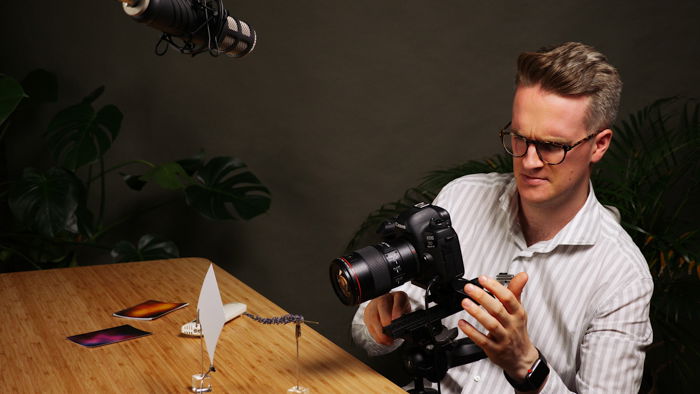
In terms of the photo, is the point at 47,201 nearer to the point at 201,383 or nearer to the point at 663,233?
the point at 201,383

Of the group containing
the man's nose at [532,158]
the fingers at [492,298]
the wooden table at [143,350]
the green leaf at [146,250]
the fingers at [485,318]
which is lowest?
the green leaf at [146,250]

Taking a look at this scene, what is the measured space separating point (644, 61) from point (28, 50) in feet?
8.84

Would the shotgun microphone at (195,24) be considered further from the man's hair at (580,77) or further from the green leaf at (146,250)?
the green leaf at (146,250)

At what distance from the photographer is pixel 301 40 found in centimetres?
301

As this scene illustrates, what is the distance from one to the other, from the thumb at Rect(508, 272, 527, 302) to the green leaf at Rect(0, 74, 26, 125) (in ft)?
5.86

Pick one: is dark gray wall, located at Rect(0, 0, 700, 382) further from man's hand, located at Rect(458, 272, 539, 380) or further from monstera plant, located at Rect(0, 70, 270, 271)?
man's hand, located at Rect(458, 272, 539, 380)

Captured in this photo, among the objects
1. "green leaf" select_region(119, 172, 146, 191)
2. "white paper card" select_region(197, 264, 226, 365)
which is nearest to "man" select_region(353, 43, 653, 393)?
"white paper card" select_region(197, 264, 226, 365)

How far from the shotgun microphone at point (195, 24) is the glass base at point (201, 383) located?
1.75 ft

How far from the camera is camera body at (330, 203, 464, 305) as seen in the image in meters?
1.07

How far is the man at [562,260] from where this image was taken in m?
1.21

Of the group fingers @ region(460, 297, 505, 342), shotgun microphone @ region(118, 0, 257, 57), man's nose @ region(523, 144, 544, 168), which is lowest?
fingers @ region(460, 297, 505, 342)

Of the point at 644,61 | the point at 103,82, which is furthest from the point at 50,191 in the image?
the point at 644,61

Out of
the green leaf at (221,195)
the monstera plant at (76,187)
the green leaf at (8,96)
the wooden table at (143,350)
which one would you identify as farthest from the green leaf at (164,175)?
the wooden table at (143,350)

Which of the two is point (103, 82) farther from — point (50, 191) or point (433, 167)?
point (433, 167)
